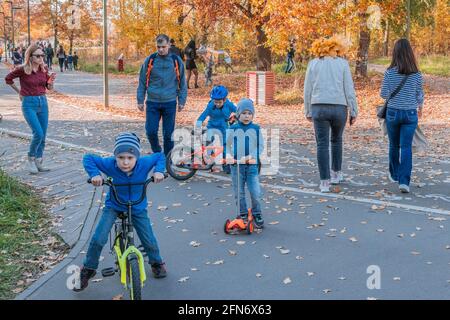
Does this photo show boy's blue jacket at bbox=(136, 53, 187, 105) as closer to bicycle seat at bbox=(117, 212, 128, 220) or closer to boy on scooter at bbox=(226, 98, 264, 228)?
boy on scooter at bbox=(226, 98, 264, 228)

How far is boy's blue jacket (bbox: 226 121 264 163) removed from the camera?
687cm

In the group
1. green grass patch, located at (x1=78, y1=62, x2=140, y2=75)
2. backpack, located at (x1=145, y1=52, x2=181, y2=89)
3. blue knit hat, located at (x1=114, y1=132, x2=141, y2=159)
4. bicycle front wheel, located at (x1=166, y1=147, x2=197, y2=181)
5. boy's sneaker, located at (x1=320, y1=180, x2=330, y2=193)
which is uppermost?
green grass patch, located at (x1=78, y1=62, x2=140, y2=75)

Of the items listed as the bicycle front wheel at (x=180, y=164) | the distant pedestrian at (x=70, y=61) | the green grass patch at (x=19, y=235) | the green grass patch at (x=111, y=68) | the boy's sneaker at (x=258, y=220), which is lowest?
the green grass patch at (x=19, y=235)

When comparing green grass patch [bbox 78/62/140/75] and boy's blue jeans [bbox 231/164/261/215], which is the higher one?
green grass patch [bbox 78/62/140/75]

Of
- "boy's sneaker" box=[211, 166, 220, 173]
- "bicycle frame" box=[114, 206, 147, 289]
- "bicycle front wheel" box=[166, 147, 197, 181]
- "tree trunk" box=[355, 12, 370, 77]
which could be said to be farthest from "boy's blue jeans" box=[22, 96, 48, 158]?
"tree trunk" box=[355, 12, 370, 77]

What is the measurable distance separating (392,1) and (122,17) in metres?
15.2

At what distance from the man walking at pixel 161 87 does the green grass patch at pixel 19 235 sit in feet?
6.89

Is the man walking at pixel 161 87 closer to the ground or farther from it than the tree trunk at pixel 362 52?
closer to the ground

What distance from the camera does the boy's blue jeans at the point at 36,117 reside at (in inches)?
388

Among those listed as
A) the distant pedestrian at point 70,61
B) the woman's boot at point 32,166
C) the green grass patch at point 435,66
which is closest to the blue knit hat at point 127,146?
the woman's boot at point 32,166

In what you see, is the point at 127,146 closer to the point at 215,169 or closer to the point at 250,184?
the point at 250,184

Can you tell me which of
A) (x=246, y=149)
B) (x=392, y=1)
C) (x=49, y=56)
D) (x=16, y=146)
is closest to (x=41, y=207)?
(x=246, y=149)

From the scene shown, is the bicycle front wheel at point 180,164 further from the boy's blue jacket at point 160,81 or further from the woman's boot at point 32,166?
the woman's boot at point 32,166
